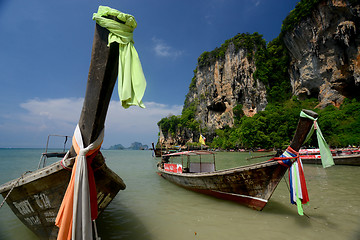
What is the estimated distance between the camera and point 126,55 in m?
2.09

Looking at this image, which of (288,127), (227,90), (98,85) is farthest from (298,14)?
(98,85)

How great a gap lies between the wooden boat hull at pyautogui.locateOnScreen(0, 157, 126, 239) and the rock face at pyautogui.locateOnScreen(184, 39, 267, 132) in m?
46.9

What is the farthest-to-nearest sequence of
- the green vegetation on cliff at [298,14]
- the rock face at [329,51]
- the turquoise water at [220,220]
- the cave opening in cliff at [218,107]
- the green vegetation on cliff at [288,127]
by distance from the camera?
the cave opening in cliff at [218,107]
the green vegetation on cliff at [298,14]
the rock face at [329,51]
the green vegetation on cliff at [288,127]
the turquoise water at [220,220]

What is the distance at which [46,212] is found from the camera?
2.92 metres

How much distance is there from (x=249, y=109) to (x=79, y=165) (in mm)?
49557

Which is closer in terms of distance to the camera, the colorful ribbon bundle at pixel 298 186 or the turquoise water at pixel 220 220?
the turquoise water at pixel 220 220

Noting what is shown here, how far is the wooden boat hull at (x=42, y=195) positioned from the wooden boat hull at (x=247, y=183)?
386cm

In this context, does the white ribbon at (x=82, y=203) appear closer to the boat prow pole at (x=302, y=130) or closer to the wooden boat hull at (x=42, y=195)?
the wooden boat hull at (x=42, y=195)

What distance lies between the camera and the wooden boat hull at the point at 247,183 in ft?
15.2

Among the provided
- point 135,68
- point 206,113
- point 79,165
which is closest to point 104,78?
point 135,68

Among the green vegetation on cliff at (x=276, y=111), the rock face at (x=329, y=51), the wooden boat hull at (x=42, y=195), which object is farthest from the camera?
the rock face at (x=329, y=51)

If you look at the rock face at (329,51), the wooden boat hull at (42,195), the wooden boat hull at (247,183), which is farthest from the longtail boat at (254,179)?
the rock face at (329,51)

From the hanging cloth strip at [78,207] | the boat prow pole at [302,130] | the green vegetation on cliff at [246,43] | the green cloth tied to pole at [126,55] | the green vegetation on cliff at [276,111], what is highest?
the green vegetation on cliff at [246,43]

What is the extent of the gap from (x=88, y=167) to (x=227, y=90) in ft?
174
